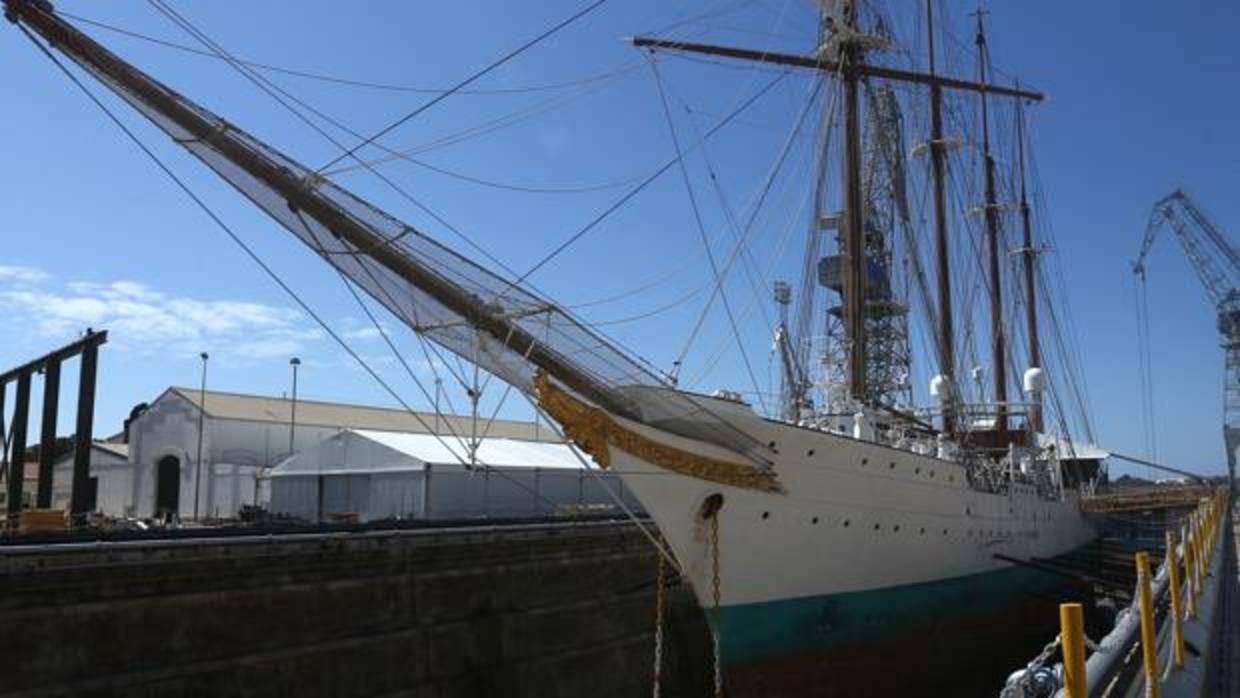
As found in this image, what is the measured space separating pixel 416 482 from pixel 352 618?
2160 cm

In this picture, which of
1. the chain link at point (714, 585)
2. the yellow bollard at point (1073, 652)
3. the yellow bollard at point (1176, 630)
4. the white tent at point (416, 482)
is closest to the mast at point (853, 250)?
the chain link at point (714, 585)

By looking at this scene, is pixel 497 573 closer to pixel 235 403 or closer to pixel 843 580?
→ pixel 843 580

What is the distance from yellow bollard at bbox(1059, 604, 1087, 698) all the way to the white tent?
30.1 meters

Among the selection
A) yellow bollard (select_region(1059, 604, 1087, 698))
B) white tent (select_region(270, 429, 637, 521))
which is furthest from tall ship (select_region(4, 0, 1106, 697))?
white tent (select_region(270, 429, 637, 521))

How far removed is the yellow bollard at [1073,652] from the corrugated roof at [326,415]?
4366 centimetres

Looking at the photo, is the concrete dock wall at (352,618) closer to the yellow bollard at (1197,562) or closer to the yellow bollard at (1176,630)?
the yellow bollard at (1197,562)

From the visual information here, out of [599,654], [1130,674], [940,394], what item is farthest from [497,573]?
[940,394]

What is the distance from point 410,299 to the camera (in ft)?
38.0

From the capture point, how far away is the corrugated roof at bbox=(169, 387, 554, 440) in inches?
2064

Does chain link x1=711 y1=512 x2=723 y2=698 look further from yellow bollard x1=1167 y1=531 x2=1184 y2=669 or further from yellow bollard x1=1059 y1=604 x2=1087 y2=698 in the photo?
yellow bollard x1=1059 y1=604 x2=1087 y2=698

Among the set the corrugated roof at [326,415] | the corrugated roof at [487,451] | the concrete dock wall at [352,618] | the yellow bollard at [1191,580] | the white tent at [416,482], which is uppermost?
the corrugated roof at [326,415]

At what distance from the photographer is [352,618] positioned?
49.5 feet

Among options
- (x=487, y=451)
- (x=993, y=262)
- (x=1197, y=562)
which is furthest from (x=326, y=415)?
(x=1197, y=562)

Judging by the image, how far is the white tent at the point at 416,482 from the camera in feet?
120
